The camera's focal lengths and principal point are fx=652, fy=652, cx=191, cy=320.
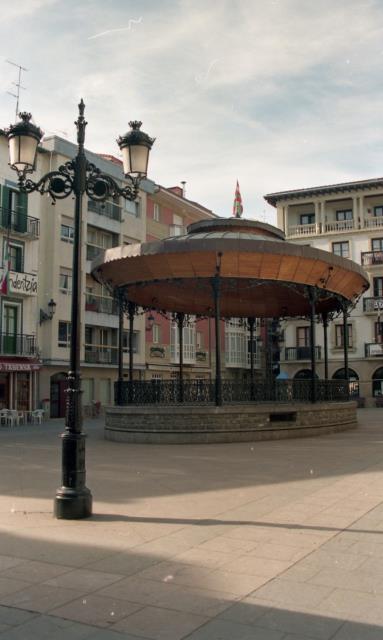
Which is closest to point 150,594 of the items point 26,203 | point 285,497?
point 285,497

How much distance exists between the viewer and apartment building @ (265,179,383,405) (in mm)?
53375

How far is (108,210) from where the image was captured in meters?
43.6

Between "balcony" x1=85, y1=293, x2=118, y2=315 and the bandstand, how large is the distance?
18.4m

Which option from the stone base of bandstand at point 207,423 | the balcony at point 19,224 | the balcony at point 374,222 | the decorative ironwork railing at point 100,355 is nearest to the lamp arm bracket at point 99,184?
the stone base of bandstand at point 207,423

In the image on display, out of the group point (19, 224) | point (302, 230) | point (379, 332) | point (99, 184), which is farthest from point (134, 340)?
point (99, 184)

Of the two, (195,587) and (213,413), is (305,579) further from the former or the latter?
(213,413)

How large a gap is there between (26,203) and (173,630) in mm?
34247

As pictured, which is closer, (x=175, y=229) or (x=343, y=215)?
(x=175, y=229)

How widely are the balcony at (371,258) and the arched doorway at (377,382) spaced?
8.67 m

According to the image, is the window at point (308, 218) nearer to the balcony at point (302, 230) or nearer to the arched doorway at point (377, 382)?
the balcony at point (302, 230)

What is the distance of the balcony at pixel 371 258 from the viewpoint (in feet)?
175

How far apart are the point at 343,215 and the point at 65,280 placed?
2819cm

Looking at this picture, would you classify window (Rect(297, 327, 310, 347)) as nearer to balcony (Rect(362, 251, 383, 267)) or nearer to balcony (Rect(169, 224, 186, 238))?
balcony (Rect(362, 251, 383, 267))

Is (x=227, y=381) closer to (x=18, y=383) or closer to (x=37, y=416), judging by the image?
(x=37, y=416)
